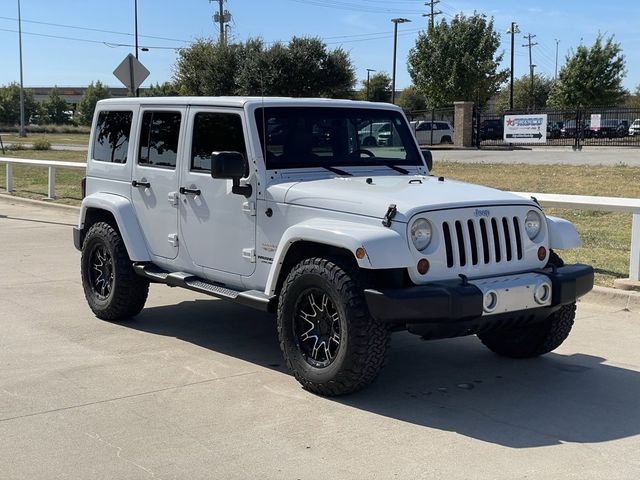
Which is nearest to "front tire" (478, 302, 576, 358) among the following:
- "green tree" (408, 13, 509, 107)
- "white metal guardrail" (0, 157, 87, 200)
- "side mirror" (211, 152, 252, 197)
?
"side mirror" (211, 152, 252, 197)

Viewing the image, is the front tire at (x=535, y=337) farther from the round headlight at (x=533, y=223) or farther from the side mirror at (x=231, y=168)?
the side mirror at (x=231, y=168)

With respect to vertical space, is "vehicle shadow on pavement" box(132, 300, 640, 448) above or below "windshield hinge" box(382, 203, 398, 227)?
below

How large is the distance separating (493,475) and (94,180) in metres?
4.87

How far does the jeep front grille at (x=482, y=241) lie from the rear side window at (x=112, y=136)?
3368 millimetres

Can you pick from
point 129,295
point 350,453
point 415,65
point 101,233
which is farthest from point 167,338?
point 415,65

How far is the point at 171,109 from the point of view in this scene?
6672 millimetres

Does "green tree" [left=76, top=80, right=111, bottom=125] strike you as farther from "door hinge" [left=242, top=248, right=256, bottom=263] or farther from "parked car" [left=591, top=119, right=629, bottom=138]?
"door hinge" [left=242, top=248, right=256, bottom=263]

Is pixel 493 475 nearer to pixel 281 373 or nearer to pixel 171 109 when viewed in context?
pixel 281 373

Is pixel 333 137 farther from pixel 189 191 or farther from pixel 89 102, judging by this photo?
pixel 89 102

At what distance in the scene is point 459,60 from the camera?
49094mm

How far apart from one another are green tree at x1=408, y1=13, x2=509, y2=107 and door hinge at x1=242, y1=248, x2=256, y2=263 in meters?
45.2

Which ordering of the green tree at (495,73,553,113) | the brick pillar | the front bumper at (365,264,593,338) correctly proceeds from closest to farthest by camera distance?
the front bumper at (365,264,593,338) → the brick pillar → the green tree at (495,73,553,113)

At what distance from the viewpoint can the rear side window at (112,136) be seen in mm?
7188

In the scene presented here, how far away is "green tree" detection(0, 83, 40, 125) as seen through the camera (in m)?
91.8
